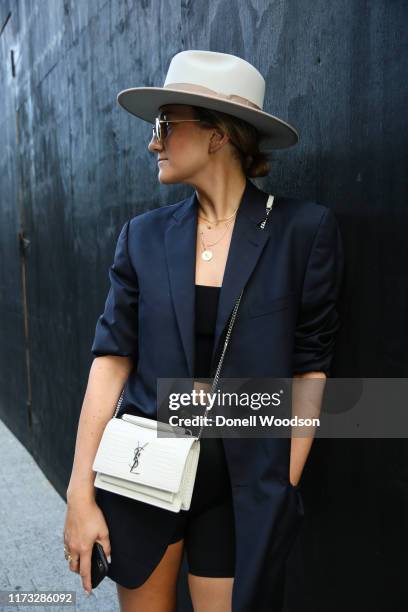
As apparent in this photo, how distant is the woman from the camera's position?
1.60 meters

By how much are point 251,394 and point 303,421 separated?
167mm

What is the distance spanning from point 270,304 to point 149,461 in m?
0.50

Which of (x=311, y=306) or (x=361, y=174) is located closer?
(x=311, y=306)

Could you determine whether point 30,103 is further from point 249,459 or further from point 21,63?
point 249,459

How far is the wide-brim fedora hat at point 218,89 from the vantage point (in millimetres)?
1614

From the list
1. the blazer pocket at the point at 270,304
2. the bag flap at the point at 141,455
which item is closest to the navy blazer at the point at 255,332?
the blazer pocket at the point at 270,304

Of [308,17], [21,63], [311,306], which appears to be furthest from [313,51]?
[21,63]

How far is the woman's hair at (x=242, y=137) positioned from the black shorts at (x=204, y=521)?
794 mm

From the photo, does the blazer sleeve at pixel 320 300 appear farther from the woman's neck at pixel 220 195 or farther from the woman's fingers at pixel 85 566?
the woman's fingers at pixel 85 566

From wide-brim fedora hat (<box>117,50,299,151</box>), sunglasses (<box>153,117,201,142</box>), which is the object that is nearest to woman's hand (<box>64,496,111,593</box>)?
sunglasses (<box>153,117,201,142</box>)

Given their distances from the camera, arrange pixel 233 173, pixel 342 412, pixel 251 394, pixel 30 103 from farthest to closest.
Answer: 1. pixel 30 103
2. pixel 342 412
3. pixel 233 173
4. pixel 251 394

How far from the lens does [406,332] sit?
164cm

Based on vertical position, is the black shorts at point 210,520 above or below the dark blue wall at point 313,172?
below

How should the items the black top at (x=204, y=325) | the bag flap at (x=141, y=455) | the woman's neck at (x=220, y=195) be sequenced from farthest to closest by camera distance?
the woman's neck at (x=220, y=195) < the black top at (x=204, y=325) < the bag flap at (x=141, y=455)
